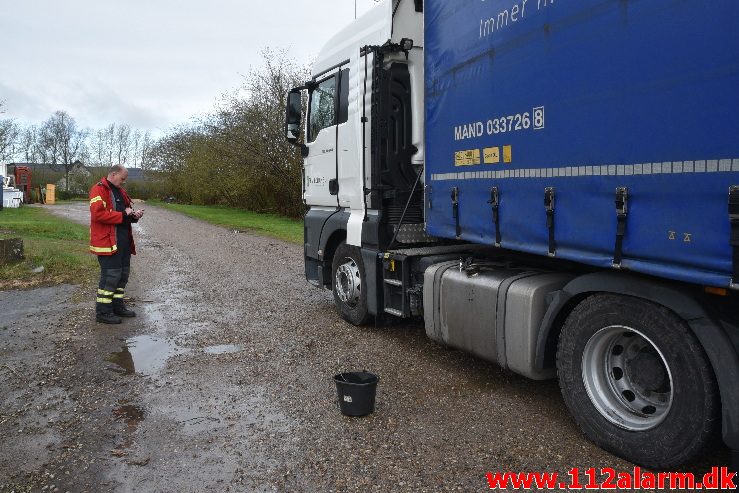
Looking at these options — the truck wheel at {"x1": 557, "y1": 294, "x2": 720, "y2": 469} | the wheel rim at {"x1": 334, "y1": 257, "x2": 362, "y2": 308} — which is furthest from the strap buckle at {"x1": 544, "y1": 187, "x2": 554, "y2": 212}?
the wheel rim at {"x1": 334, "y1": 257, "x2": 362, "y2": 308}

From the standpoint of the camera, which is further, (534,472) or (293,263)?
(293,263)

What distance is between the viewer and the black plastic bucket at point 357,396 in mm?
4078

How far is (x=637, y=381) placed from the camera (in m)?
3.46

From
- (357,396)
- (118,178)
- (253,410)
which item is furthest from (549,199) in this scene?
(118,178)

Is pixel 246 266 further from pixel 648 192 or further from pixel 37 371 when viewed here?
pixel 648 192

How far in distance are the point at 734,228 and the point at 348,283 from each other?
4551 millimetres

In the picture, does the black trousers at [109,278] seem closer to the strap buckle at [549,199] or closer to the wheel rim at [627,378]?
the strap buckle at [549,199]

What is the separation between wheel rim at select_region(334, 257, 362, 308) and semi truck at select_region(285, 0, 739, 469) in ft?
2.11

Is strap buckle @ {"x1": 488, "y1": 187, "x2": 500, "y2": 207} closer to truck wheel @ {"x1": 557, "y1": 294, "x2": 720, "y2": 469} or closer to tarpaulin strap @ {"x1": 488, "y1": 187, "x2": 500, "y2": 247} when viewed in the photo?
tarpaulin strap @ {"x1": 488, "y1": 187, "x2": 500, "y2": 247}

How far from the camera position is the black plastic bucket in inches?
161

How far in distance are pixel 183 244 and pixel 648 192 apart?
585 inches

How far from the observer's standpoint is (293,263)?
12.1 metres

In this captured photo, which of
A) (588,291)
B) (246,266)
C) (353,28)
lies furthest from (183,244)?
(588,291)

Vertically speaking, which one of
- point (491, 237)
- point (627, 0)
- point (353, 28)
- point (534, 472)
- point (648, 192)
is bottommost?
point (534, 472)
